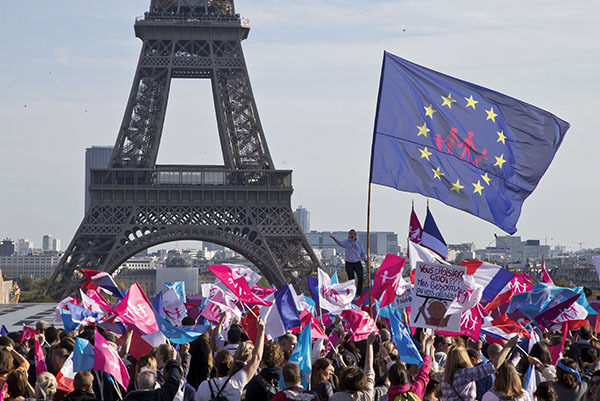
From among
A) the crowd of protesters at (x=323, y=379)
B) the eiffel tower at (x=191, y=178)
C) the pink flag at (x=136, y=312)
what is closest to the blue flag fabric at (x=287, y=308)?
the crowd of protesters at (x=323, y=379)

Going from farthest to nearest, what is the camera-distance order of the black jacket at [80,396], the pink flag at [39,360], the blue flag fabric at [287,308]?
the blue flag fabric at [287,308] < the pink flag at [39,360] < the black jacket at [80,396]

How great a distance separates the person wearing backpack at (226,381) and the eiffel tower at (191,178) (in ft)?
128

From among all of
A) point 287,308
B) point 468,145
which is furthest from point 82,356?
point 468,145

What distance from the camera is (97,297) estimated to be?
14.7 meters

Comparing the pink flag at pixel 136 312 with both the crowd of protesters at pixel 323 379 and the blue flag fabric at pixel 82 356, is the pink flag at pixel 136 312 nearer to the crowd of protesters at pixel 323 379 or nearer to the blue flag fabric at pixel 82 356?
the crowd of protesters at pixel 323 379

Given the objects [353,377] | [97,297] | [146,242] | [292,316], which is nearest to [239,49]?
[146,242]

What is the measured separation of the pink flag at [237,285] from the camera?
502 inches

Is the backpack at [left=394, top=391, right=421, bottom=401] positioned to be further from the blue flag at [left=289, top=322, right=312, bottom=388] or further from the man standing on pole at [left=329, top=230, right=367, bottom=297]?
the man standing on pole at [left=329, top=230, right=367, bottom=297]

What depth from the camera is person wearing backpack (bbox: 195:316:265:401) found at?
8.39 m

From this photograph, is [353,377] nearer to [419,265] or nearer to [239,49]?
[419,265]

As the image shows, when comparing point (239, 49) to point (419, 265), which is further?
point (239, 49)

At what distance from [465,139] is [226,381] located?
525cm

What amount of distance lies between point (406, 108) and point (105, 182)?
39.7 m

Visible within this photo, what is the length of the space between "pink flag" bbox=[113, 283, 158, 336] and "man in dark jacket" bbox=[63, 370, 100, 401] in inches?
106
